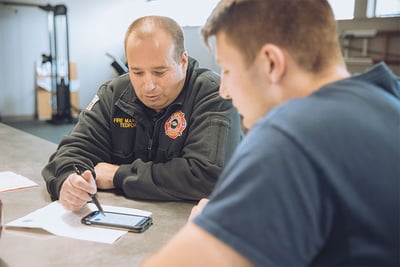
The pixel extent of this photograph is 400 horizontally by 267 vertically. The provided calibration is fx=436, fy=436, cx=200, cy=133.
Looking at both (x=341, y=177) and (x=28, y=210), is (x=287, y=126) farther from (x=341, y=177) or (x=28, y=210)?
(x=28, y=210)

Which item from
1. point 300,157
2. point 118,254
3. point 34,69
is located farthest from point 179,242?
point 34,69

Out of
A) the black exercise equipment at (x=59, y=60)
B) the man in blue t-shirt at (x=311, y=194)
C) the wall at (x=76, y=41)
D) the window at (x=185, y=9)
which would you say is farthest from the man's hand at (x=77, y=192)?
the black exercise equipment at (x=59, y=60)

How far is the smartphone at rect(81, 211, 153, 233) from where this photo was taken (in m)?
1.09

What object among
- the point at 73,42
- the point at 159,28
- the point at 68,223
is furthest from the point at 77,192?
the point at 73,42

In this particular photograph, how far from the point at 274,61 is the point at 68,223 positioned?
747mm

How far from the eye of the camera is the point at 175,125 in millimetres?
1534

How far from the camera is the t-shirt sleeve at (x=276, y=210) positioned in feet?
1.59

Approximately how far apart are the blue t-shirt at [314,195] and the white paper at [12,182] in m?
1.09

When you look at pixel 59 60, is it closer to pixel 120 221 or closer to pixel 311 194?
pixel 120 221

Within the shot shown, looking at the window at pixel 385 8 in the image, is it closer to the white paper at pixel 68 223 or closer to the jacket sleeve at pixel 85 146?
the jacket sleeve at pixel 85 146

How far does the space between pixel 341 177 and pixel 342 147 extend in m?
0.04

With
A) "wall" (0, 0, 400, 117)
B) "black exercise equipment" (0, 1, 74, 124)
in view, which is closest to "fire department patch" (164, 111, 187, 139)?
"wall" (0, 0, 400, 117)

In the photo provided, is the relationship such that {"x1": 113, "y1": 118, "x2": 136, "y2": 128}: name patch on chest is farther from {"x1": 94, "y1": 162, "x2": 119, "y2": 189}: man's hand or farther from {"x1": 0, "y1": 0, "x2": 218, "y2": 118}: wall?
{"x1": 0, "y1": 0, "x2": 218, "y2": 118}: wall

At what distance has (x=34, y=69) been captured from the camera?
6348 millimetres
